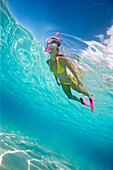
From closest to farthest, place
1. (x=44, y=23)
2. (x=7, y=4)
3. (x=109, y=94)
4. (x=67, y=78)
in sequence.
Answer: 1. (x=67, y=78)
2. (x=44, y=23)
3. (x=7, y=4)
4. (x=109, y=94)

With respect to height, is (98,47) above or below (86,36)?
above

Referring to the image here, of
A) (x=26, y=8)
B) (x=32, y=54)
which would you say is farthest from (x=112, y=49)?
(x=32, y=54)

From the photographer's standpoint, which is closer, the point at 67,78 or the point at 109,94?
the point at 67,78

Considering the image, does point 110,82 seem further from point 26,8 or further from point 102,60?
point 26,8

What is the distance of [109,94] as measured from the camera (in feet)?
39.6

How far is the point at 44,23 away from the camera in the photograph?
7520 mm

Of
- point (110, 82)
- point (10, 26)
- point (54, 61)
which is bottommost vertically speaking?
point (54, 61)

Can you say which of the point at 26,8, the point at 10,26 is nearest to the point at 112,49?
the point at 26,8

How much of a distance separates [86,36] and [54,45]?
3.70 metres

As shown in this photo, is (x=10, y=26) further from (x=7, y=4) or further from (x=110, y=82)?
(x=110, y=82)

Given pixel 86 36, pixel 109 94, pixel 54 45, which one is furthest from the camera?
pixel 109 94

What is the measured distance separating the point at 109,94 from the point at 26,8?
11.7 m

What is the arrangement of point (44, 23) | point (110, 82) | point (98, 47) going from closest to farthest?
1. point (98, 47)
2. point (44, 23)
3. point (110, 82)

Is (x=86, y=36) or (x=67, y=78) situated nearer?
(x=67, y=78)
